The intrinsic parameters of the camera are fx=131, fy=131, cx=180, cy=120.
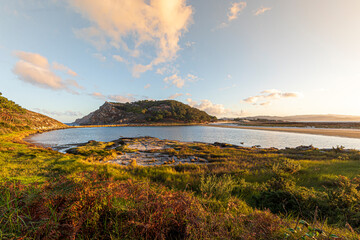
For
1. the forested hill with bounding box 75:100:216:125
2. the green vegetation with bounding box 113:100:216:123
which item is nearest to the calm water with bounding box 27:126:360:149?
the forested hill with bounding box 75:100:216:125

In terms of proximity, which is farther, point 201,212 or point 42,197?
point 201,212

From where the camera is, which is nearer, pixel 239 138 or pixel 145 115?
pixel 239 138

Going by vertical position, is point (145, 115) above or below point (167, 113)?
below

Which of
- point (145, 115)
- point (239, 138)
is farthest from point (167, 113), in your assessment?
point (239, 138)

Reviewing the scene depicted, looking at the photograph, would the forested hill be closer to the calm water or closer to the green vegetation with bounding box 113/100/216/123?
the green vegetation with bounding box 113/100/216/123

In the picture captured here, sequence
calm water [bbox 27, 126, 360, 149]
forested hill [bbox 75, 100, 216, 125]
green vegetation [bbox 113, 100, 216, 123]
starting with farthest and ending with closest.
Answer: green vegetation [bbox 113, 100, 216, 123], forested hill [bbox 75, 100, 216, 125], calm water [bbox 27, 126, 360, 149]

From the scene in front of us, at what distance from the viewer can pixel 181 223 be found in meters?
2.68

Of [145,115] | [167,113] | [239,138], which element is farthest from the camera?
[167,113]

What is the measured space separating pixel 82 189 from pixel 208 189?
4773mm

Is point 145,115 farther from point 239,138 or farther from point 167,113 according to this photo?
point 239,138

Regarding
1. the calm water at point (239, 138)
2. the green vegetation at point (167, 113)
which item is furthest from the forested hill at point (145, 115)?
the calm water at point (239, 138)

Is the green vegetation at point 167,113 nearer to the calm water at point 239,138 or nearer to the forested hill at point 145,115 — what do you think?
the forested hill at point 145,115

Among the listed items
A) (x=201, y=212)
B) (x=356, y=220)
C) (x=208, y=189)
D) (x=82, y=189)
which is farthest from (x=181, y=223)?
(x=356, y=220)

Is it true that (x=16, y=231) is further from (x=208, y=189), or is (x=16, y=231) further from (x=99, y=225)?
(x=208, y=189)
